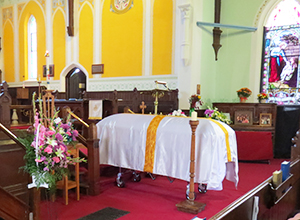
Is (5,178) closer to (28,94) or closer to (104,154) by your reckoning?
(104,154)

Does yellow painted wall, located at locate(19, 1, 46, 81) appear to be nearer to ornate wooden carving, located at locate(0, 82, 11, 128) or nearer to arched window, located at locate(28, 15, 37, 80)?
arched window, located at locate(28, 15, 37, 80)

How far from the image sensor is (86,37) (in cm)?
988

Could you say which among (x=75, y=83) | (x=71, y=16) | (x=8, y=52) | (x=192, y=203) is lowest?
(x=192, y=203)

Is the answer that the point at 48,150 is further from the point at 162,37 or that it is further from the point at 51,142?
the point at 162,37

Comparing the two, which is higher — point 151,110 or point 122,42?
point 122,42

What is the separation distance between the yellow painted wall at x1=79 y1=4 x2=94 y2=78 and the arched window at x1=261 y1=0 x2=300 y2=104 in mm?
5850

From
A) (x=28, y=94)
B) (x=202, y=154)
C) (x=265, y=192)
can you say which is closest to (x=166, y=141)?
(x=202, y=154)

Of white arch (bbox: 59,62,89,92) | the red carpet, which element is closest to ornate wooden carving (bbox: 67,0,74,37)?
white arch (bbox: 59,62,89,92)

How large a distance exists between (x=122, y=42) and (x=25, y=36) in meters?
5.25

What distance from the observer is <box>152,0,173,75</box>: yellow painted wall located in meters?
8.18

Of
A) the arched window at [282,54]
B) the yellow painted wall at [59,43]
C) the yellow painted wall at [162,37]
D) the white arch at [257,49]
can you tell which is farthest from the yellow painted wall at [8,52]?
the arched window at [282,54]

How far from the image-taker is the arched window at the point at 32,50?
11.6 meters

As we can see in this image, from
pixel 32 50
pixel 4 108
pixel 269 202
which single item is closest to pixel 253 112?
pixel 269 202

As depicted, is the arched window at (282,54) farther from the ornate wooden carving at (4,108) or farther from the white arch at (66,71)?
the ornate wooden carving at (4,108)
